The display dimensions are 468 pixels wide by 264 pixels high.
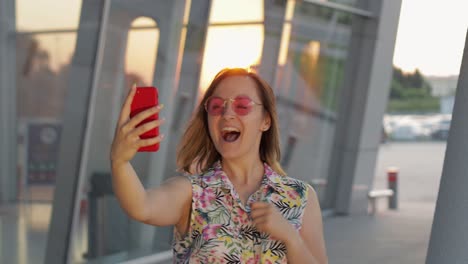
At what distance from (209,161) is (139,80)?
575cm

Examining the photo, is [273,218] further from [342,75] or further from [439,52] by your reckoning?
[439,52]

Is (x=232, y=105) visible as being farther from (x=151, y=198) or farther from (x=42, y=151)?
(x=42, y=151)

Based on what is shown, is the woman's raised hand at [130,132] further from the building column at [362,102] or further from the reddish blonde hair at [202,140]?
the building column at [362,102]

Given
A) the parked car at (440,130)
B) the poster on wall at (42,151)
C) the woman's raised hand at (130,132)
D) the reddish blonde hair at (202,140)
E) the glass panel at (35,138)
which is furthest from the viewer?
the parked car at (440,130)

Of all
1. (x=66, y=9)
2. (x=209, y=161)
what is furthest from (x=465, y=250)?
(x=66, y=9)

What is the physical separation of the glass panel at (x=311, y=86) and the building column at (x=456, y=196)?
23.7 feet

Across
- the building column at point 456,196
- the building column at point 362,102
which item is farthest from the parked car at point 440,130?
the building column at point 456,196

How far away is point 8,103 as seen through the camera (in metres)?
7.41

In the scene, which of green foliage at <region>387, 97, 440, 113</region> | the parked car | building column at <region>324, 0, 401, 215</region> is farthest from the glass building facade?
the parked car

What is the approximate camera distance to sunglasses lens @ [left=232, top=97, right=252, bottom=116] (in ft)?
10.1

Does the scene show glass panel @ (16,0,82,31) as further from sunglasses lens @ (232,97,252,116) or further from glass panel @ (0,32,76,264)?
sunglasses lens @ (232,97,252,116)

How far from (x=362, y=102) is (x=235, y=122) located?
35.0 feet

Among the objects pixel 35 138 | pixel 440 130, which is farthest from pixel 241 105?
pixel 440 130

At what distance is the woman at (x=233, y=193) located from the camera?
9.43 ft
